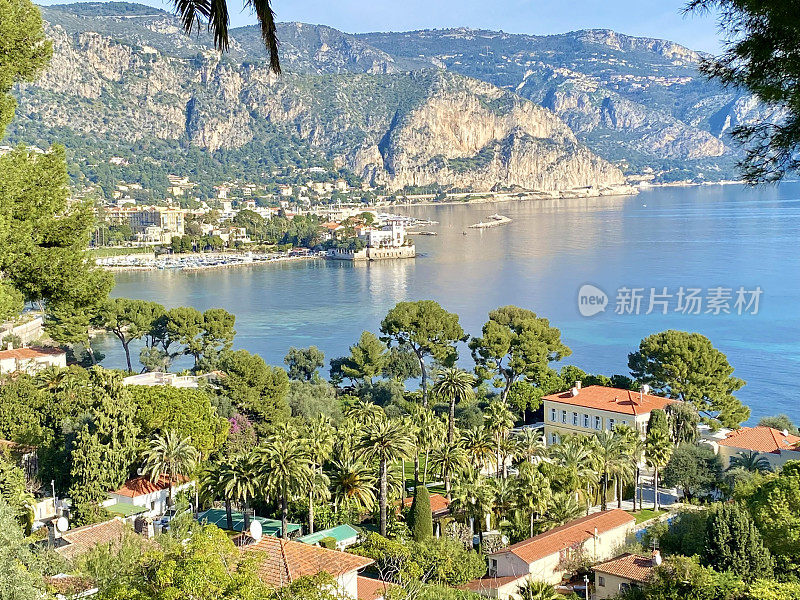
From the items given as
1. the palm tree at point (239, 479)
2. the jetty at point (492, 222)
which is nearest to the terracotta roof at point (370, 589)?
the palm tree at point (239, 479)

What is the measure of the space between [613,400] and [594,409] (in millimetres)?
422

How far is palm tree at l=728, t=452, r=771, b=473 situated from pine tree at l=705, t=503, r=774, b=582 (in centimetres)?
496

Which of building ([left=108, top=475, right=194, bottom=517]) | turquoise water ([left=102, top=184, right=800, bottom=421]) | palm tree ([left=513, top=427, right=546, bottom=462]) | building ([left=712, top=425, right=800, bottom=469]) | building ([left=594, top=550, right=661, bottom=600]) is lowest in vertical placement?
turquoise water ([left=102, top=184, right=800, bottom=421])

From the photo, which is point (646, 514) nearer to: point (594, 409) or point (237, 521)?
point (594, 409)

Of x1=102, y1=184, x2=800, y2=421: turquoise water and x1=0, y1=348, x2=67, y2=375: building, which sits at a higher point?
x1=0, y1=348, x2=67, y2=375: building

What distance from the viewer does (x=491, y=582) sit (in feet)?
34.4

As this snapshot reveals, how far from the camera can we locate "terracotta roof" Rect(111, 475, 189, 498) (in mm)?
13305

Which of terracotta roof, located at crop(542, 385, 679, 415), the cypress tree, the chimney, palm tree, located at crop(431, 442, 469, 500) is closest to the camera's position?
the chimney

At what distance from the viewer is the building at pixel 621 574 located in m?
9.61

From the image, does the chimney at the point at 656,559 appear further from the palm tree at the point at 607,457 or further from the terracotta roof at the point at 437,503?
the palm tree at the point at 607,457

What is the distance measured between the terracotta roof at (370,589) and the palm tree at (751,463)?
25.9 ft

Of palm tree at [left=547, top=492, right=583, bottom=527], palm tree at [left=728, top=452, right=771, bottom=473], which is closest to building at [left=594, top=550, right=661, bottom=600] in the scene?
palm tree at [left=547, top=492, right=583, bottom=527]

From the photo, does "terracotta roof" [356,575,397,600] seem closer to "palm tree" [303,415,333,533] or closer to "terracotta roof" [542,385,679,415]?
"palm tree" [303,415,333,533]

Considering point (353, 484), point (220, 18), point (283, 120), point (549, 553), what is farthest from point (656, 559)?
point (283, 120)
